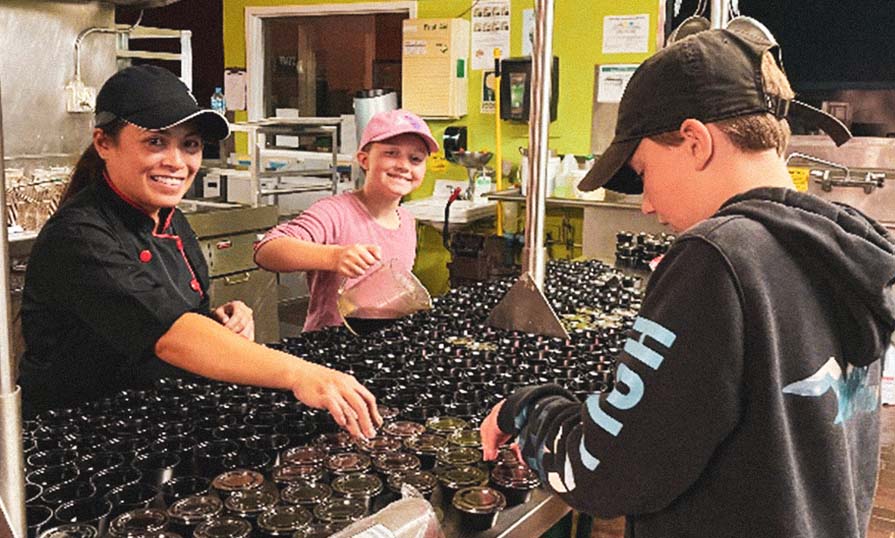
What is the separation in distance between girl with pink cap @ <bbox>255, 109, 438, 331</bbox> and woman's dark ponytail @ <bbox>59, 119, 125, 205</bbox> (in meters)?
0.63

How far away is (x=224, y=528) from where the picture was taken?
1.10 meters

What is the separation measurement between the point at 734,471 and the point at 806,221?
0.96ft

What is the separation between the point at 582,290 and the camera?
2652 millimetres

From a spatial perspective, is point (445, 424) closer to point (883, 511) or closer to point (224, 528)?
point (224, 528)

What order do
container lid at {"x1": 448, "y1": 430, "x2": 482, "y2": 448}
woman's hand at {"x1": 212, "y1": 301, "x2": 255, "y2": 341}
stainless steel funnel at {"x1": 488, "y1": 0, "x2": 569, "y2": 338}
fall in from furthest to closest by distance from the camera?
woman's hand at {"x1": 212, "y1": 301, "x2": 255, "y2": 341} → stainless steel funnel at {"x1": 488, "y1": 0, "x2": 569, "y2": 338} → container lid at {"x1": 448, "y1": 430, "x2": 482, "y2": 448}

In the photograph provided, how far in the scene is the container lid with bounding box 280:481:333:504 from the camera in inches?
46.7

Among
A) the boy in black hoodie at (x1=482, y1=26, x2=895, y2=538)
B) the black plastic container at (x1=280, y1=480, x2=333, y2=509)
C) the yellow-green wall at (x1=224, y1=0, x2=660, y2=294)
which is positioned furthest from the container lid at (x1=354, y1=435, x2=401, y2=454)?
the yellow-green wall at (x1=224, y1=0, x2=660, y2=294)

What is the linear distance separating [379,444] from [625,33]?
4705 millimetres

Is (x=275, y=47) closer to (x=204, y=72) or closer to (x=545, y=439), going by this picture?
(x=204, y=72)

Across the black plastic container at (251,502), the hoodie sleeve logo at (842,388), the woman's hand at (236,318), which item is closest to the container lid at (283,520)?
the black plastic container at (251,502)

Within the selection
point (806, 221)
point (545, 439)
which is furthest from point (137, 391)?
point (806, 221)

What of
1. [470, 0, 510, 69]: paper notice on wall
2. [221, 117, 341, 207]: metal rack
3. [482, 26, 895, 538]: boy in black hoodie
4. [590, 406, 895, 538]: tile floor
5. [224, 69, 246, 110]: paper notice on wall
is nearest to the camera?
[482, 26, 895, 538]: boy in black hoodie

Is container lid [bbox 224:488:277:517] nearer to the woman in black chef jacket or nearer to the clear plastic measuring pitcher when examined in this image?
the woman in black chef jacket

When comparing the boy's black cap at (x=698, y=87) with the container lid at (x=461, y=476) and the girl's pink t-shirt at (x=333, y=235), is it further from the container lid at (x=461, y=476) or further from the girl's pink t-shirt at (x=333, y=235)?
the girl's pink t-shirt at (x=333, y=235)
